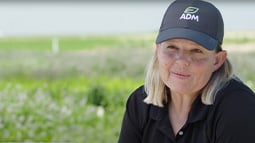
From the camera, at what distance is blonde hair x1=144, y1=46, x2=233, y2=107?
199cm

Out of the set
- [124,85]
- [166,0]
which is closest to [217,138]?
[166,0]

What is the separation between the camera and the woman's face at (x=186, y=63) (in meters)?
1.90

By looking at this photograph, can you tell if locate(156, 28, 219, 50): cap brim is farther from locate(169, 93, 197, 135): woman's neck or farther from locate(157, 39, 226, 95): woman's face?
locate(169, 93, 197, 135): woman's neck

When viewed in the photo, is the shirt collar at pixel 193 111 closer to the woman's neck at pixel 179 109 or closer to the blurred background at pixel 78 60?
the woman's neck at pixel 179 109

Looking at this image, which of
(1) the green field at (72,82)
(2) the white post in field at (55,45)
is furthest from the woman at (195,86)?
(2) the white post in field at (55,45)

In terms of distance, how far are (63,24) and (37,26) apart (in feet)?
1.26

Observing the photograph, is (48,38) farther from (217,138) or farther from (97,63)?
(217,138)

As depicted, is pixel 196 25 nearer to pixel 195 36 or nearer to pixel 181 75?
pixel 195 36

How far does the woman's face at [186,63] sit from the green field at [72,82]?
154 cm

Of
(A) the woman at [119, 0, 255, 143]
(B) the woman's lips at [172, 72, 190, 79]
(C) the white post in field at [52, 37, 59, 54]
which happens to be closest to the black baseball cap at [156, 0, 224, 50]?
(A) the woman at [119, 0, 255, 143]

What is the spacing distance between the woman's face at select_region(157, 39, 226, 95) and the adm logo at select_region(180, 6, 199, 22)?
0.07 meters

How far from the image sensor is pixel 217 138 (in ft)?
6.40

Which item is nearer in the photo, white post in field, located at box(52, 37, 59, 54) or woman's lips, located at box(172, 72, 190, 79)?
woman's lips, located at box(172, 72, 190, 79)

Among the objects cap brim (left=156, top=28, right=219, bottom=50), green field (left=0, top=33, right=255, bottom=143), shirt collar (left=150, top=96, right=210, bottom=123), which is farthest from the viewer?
green field (left=0, top=33, right=255, bottom=143)
